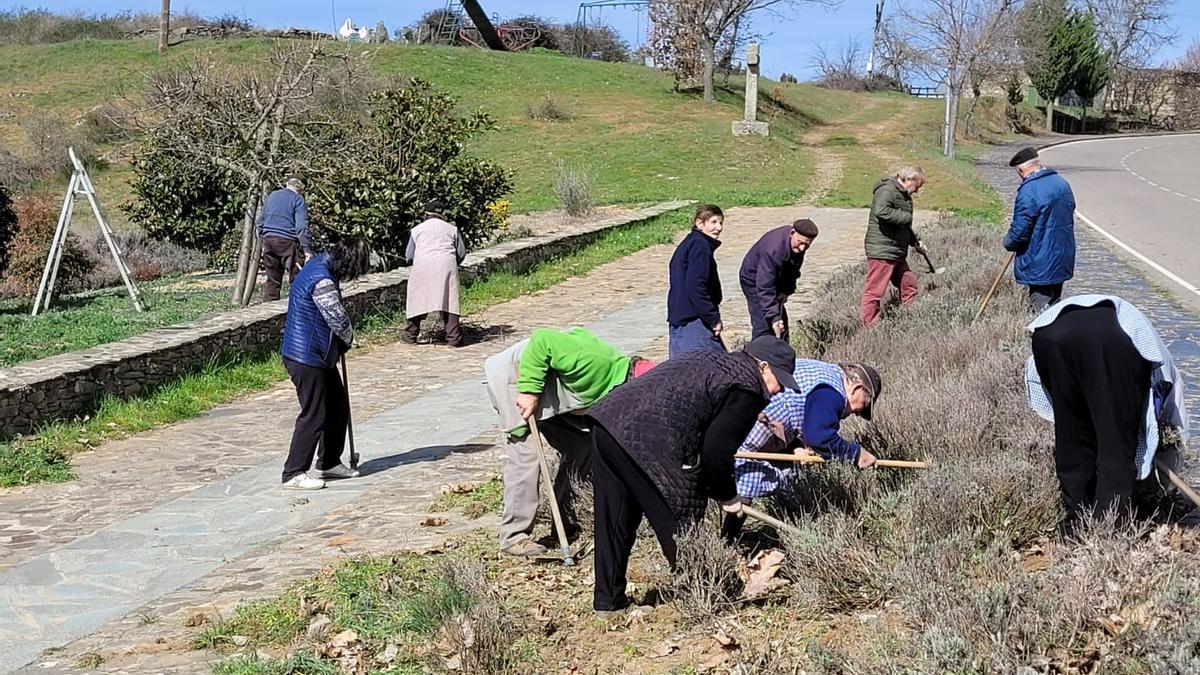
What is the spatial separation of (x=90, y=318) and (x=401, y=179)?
4362 mm

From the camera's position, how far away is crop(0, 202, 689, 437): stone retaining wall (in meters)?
9.22

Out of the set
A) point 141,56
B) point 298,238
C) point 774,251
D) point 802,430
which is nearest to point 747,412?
point 802,430

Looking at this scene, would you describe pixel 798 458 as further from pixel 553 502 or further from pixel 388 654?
pixel 388 654

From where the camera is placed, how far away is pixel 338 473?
8.28 meters

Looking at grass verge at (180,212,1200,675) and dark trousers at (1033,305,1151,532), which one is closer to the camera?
grass verge at (180,212,1200,675)

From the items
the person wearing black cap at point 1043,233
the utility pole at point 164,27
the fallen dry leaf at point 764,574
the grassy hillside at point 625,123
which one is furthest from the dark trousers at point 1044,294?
the utility pole at point 164,27

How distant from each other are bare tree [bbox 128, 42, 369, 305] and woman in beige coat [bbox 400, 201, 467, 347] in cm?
255

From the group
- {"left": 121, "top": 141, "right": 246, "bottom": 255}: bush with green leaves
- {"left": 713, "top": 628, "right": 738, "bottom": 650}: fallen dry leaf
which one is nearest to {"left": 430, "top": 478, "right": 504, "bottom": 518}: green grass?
{"left": 713, "top": 628, "right": 738, "bottom": 650}: fallen dry leaf

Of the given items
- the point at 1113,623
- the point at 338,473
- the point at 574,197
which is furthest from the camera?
the point at 574,197

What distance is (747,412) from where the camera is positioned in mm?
4898

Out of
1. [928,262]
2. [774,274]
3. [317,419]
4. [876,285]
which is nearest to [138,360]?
[317,419]

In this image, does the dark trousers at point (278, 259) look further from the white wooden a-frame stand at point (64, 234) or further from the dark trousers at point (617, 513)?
the dark trousers at point (617, 513)

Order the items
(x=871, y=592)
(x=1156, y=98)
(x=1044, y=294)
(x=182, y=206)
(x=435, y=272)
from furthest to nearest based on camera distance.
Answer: (x=1156, y=98) < (x=182, y=206) < (x=435, y=272) < (x=1044, y=294) < (x=871, y=592)

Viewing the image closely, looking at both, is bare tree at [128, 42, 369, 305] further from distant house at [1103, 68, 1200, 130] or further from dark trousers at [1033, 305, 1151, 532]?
distant house at [1103, 68, 1200, 130]
